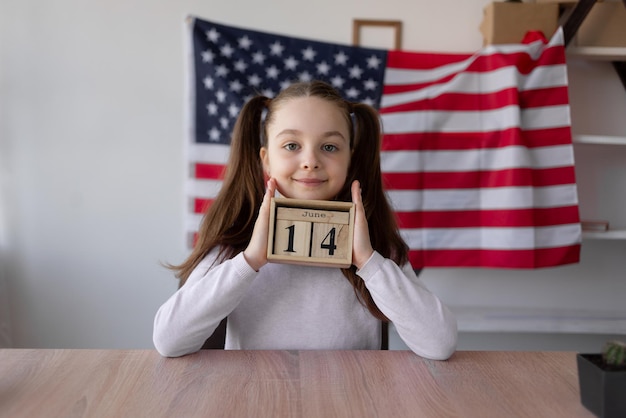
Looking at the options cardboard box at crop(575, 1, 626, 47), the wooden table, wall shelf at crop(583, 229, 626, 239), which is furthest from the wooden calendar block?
cardboard box at crop(575, 1, 626, 47)

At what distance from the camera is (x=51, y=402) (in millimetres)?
759

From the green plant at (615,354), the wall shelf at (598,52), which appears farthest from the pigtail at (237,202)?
the wall shelf at (598,52)

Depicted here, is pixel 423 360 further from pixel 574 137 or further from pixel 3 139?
pixel 3 139

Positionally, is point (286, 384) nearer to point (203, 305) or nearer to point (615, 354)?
point (203, 305)

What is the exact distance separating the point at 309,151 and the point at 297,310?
1.21 ft

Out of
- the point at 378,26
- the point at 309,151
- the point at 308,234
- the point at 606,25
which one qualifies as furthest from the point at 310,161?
the point at 606,25

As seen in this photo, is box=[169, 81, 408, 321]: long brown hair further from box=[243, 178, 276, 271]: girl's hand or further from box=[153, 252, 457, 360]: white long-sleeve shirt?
box=[243, 178, 276, 271]: girl's hand

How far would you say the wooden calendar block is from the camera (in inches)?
40.2

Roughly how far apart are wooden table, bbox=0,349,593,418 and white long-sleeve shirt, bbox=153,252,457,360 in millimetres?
49

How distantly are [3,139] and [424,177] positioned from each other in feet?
5.91

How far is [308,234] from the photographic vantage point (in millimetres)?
1017

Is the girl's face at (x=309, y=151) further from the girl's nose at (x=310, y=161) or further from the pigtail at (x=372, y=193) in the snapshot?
the pigtail at (x=372, y=193)

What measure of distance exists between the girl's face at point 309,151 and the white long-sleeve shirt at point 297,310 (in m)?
0.20

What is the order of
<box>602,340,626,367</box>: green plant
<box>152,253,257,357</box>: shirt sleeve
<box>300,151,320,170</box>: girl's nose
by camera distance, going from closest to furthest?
<box>602,340,626,367</box>: green plant, <box>152,253,257,357</box>: shirt sleeve, <box>300,151,320,170</box>: girl's nose
